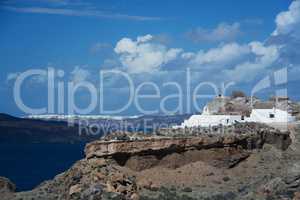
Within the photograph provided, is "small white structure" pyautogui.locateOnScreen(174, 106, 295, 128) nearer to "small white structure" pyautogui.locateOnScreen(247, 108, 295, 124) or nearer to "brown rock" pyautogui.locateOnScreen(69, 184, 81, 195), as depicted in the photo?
"small white structure" pyautogui.locateOnScreen(247, 108, 295, 124)

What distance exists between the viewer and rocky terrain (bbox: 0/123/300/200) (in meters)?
32.5

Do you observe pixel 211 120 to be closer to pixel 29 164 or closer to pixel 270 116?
pixel 270 116

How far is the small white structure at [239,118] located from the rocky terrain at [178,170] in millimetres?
3317

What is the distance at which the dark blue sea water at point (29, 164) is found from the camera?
217 ft

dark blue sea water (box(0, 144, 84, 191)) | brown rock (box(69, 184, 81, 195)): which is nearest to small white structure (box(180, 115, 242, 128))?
brown rock (box(69, 184, 81, 195))

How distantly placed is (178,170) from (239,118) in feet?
30.8

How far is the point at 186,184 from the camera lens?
116 ft

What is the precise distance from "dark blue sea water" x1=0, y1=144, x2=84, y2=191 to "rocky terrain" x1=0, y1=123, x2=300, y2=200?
58.5 feet

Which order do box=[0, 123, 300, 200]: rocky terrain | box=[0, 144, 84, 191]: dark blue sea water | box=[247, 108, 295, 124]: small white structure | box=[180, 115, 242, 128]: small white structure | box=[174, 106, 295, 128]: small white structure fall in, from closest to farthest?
box=[0, 123, 300, 200]: rocky terrain < box=[180, 115, 242, 128]: small white structure < box=[174, 106, 295, 128]: small white structure < box=[247, 108, 295, 124]: small white structure < box=[0, 144, 84, 191]: dark blue sea water

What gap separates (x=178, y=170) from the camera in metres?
36.5

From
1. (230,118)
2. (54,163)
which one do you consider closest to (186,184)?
(230,118)

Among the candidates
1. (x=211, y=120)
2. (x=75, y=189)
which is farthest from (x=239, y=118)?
(x=75, y=189)

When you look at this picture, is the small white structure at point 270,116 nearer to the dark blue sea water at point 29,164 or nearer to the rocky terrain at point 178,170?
the rocky terrain at point 178,170

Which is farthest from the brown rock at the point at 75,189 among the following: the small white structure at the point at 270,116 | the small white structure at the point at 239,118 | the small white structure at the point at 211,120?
the small white structure at the point at 270,116
